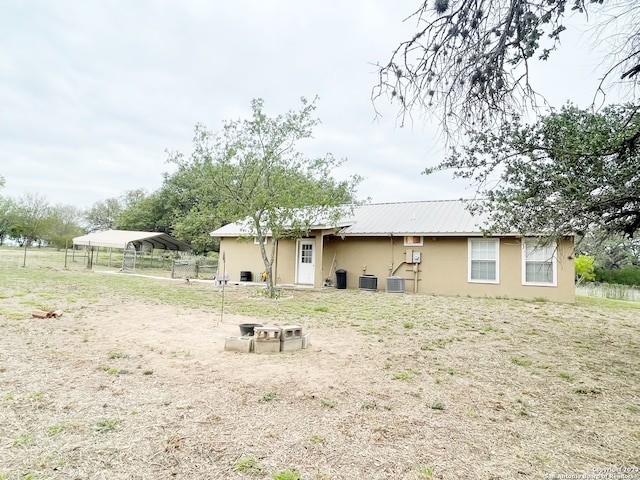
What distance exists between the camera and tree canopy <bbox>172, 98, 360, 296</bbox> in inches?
414

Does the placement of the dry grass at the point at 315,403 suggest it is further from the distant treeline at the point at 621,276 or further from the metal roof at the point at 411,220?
the distant treeline at the point at 621,276

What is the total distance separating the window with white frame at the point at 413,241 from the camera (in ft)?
42.5

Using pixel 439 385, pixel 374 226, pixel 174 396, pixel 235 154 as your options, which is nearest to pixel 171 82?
pixel 235 154

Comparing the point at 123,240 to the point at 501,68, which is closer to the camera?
the point at 501,68

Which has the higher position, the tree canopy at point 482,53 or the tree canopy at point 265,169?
the tree canopy at point 265,169

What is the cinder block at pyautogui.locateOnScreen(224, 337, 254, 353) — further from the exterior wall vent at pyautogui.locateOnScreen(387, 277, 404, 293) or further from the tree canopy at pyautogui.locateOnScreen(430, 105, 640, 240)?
the exterior wall vent at pyautogui.locateOnScreen(387, 277, 404, 293)

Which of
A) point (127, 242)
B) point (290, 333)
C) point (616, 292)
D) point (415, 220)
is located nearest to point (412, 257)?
point (415, 220)

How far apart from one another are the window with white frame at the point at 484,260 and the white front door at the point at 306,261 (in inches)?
231

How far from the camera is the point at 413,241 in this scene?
1304 cm

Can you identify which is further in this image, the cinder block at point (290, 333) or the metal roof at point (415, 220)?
the metal roof at point (415, 220)

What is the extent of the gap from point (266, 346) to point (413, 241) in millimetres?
9420

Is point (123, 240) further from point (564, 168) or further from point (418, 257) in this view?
point (564, 168)

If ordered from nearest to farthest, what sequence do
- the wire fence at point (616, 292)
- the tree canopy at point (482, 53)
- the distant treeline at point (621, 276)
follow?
the tree canopy at point (482, 53)
the wire fence at point (616, 292)
the distant treeline at point (621, 276)

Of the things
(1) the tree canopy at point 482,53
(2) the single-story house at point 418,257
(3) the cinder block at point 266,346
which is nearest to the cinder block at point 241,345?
(3) the cinder block at point 266,346
